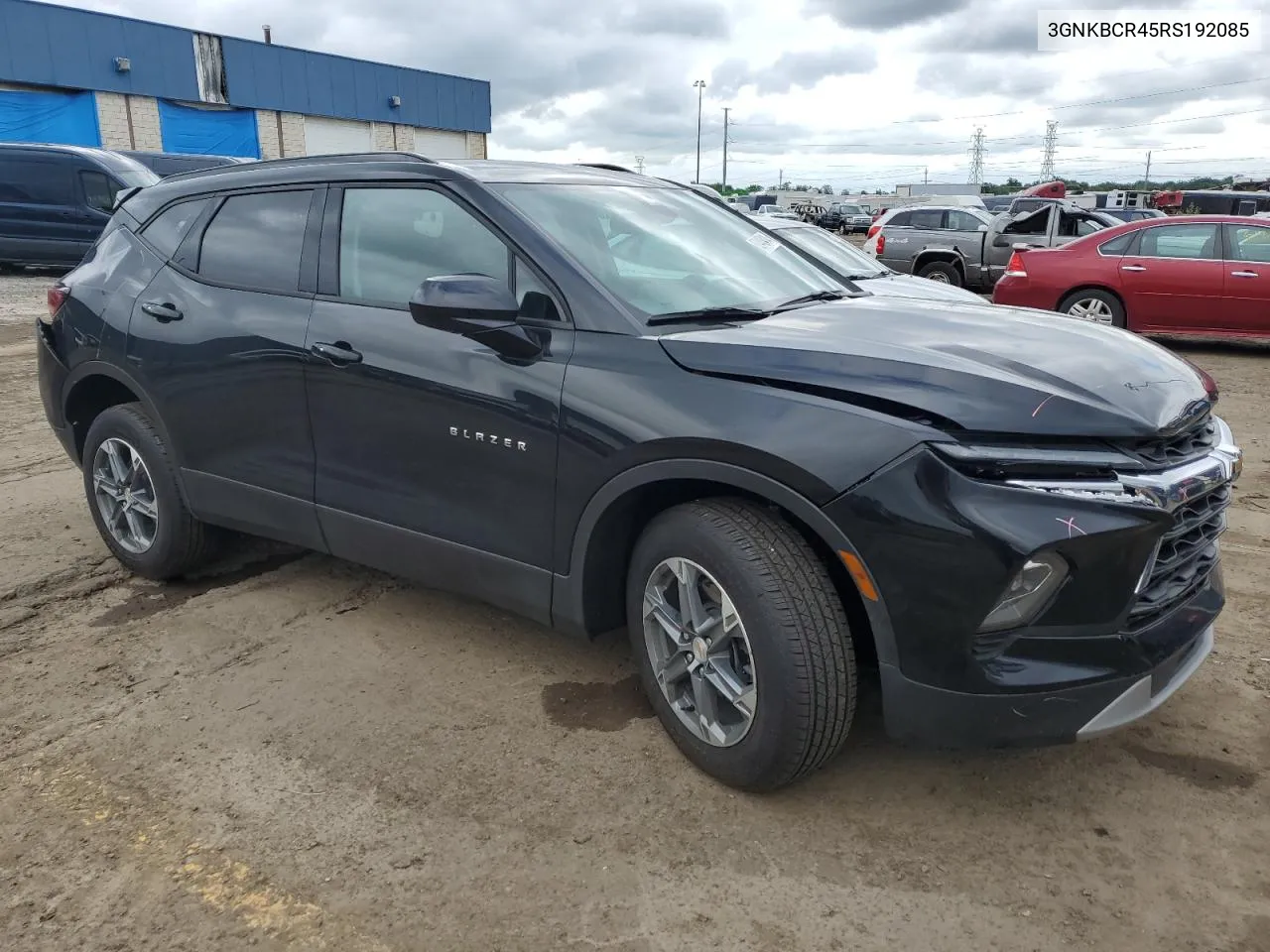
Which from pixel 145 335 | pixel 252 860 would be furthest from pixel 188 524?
pixel 252 860

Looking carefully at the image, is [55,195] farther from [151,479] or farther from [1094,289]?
[1094,289]

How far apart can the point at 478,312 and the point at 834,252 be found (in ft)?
20.4

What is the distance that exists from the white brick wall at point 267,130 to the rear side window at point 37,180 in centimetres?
1924

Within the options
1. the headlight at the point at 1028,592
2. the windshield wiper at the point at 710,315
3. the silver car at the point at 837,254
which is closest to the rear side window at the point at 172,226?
the windshield wiper at the point at 710,315

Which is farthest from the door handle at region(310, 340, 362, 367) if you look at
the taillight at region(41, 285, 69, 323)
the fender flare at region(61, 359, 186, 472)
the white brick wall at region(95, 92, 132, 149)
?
the white brick wall at region(95, 92, 132, 149)

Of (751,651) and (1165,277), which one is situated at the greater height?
(1165,277)

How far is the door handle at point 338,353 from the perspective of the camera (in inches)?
133

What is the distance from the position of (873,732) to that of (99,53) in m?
33.5

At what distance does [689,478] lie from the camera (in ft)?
8.83

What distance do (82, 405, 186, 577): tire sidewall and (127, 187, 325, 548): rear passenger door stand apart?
104 millimetres

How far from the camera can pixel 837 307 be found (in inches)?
131

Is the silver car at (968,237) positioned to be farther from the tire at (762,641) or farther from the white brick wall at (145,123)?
the white brick wall at (145,123)

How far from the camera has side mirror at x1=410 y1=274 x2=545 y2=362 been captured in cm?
290

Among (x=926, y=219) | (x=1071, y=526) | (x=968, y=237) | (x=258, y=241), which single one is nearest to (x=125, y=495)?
(x=258, y=241)
